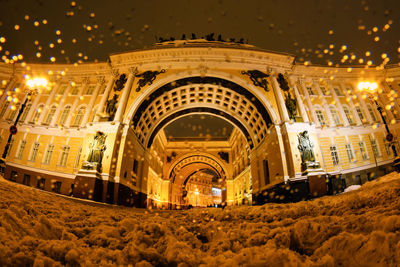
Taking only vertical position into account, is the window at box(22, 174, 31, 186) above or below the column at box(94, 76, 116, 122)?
below

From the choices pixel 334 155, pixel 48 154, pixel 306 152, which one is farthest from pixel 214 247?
pixel 48 154

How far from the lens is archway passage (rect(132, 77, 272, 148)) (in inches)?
728

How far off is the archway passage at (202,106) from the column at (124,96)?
1.27 meters

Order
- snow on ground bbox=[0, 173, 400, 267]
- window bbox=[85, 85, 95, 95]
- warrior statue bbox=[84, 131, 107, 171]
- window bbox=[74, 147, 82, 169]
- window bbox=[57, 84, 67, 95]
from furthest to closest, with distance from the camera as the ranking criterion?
window bbox=[57, 84, 67, 95] → window bbox=[85, 85, 95, 95] → window bbox=[74, 147, 82, 169] → warrior statue bbox=[84, 131, 107, 171] → snow on ground bbox=[0, 173, 400, 267]

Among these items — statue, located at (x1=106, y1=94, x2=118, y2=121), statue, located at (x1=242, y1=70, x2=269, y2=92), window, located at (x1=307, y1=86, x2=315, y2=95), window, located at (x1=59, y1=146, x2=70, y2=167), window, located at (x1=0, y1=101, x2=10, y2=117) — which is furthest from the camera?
window, located at (x1=0, y1=101, x2=10, y2=117)

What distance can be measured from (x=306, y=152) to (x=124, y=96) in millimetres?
16680

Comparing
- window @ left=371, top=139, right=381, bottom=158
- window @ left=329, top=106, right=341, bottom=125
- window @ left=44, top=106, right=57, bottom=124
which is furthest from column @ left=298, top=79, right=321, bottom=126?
window @ left=44, top=106, right=57, bottom=124

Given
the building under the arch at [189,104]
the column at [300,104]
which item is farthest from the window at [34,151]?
the column at [300,104]

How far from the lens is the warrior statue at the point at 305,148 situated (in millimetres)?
14367

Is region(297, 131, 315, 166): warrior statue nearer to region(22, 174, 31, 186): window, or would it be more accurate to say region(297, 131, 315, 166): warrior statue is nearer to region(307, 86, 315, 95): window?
region(307, 86, 315, 95): window

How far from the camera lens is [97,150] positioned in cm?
1493

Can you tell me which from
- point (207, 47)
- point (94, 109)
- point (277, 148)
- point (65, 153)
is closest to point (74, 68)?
point (94, 109)

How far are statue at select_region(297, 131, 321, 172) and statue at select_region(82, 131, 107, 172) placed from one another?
16183 mm

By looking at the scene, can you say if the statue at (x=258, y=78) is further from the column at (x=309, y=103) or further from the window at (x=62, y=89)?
the window at (x=62, y=89)
